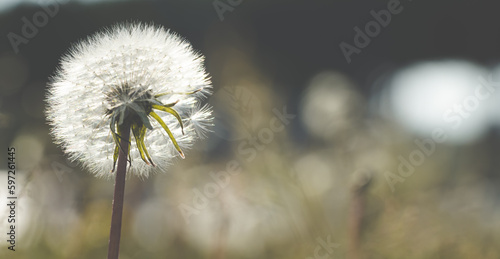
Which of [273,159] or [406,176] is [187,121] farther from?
[406,176]

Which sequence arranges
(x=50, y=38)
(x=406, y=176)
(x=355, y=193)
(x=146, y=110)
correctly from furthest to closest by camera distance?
(x=50, y=38) → (x=406, y=176) → (x=355, y=193) → (x=146, y=110)

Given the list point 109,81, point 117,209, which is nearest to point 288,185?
point 109,81

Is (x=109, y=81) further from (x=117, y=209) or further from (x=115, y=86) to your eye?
(x=117, y=209)

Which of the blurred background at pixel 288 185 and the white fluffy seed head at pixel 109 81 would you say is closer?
the white fluffy seed head at pixel 109 81

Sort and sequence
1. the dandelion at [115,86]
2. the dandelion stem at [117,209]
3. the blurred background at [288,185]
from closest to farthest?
the dandelion stem at [117,209], the dandelion at [115,86], the blurred background at [288,185]

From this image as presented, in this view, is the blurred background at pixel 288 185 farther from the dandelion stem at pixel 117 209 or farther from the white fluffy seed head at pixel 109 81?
the dandelion stem at pixel 117 209

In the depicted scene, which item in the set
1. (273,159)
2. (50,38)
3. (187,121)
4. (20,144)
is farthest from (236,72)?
(50,38)

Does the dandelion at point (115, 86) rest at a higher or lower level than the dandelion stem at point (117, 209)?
higher

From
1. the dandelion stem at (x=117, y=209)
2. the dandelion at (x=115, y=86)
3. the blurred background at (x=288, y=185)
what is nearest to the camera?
the dandelion stem at (x=117, y=209)

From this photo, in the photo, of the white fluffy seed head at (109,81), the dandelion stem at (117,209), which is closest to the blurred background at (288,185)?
the white fluffy seed head at (109,81)
